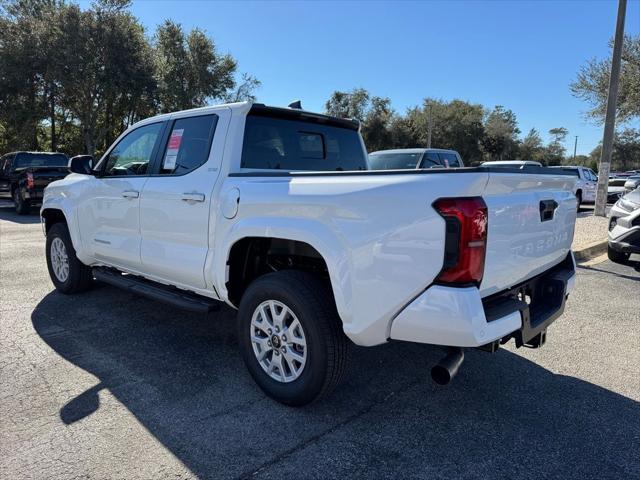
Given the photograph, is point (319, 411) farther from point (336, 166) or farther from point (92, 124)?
point (92, 124)

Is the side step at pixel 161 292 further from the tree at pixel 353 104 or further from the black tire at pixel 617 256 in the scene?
the tree at pixel 353 104

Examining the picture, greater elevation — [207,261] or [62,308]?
[207,261]

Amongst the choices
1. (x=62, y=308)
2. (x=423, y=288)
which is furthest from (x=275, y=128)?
(x=62, y=308)

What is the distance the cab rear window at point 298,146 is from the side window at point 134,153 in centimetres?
110

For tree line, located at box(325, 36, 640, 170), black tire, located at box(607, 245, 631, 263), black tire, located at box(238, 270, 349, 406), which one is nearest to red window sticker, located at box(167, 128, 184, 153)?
black tire, located at box(238, 270, 349, 406)

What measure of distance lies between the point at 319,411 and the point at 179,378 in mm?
1123

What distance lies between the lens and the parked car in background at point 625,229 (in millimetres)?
6785

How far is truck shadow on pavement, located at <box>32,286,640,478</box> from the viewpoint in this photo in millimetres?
2535

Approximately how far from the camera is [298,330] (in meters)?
3.01

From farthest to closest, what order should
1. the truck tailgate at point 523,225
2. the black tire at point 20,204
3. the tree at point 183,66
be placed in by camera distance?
1. the tree at point 183,66
2. the black tire at point 20,204
3. the truck tailgate at point 523,225

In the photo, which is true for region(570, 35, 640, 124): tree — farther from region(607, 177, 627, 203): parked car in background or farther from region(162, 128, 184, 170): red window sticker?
region(162, 128, 184, 170): red window sticker

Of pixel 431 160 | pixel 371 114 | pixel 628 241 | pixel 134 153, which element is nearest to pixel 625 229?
pixel 628 241

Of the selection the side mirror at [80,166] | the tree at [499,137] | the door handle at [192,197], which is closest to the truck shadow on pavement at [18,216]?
the side mirror at [80,166]

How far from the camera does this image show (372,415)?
9.93 ft
